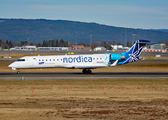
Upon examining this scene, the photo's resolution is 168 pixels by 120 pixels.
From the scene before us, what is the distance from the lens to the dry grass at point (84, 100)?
18.7 m

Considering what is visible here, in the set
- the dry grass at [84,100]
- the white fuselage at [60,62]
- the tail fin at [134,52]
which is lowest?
the dry grass at [84,100]

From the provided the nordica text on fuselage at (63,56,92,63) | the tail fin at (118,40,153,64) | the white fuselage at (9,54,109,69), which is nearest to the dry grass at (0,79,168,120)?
the white fuselage at (9,54,109,69)

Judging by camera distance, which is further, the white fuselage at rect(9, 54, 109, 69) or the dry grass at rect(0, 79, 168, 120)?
the white fuselage at rect(9, 54, 109, 69)

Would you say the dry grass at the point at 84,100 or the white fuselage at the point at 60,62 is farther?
the white fuselage at the point at 60,62

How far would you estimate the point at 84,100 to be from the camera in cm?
2298

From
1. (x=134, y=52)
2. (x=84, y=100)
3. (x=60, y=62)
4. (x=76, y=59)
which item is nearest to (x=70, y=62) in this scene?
(x=76, y=59)

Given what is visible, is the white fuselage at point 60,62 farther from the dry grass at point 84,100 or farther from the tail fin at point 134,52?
the dry grass at point 84,100

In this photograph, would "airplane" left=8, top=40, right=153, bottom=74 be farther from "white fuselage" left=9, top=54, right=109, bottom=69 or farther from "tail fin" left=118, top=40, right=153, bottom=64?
"tail fin" left=118, top=40, right=153, bottom=64

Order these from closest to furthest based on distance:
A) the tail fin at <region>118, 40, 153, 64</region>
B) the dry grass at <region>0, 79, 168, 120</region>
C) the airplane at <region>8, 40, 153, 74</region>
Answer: the dry grass at <region>0, 79, 168, 120</region>, the airplane at <region>8, 40, 153, 74</region>, the tail fin at <region>118, 40, 153, 64</region>

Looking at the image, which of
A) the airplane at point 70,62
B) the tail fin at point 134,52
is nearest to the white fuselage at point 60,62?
the airplane at point 70,62

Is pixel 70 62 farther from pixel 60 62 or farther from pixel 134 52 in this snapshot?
pixel 134 52

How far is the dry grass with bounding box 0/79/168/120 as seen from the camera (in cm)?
1873

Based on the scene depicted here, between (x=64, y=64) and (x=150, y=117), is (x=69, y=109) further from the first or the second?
(x=64, y=64)

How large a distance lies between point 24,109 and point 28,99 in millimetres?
3425
